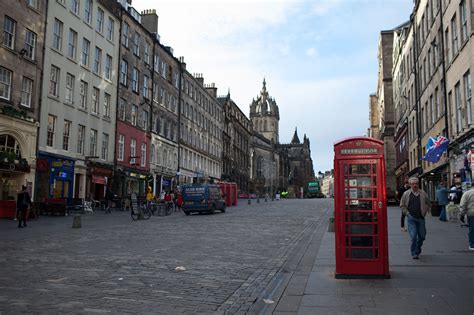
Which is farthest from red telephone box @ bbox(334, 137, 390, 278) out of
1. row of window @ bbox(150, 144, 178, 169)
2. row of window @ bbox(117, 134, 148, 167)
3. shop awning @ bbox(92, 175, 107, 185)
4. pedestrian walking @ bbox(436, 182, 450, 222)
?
row of window @ bbox(150, 144, 178, 169)

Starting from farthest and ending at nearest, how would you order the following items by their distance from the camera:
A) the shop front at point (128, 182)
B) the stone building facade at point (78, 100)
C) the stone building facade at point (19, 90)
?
the shop front at point (128, 182)
the stone building facade at point (78, 100)
the stone building facade at point (19, 90)

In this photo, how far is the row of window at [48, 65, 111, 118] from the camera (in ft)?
96.7

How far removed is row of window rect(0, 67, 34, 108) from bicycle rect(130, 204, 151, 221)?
355 inches

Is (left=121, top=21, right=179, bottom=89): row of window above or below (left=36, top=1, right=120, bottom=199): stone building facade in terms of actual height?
above

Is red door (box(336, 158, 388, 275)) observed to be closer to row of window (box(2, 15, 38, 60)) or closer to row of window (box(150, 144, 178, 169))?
row of window (box(2, 15, 38, 60))

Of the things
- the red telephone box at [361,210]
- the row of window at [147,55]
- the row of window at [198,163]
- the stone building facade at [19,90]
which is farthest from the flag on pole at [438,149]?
the row of window at [198,163]

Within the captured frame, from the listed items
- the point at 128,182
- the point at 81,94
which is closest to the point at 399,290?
the point at 81,94

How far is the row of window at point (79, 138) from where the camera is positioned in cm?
2905

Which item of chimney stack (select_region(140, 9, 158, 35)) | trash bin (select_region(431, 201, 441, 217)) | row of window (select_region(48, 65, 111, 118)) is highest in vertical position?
chimney stack (select_region(140, 9, 158, 35))

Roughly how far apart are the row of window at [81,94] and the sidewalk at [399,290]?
24.4 meters

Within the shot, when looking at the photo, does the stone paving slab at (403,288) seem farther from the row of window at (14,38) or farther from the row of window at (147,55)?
the row of window at (147,55)

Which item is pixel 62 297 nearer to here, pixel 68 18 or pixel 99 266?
pixel 99 266

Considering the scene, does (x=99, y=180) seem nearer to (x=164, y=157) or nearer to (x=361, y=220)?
(x=164, y=157)

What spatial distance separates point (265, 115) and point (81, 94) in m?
117
